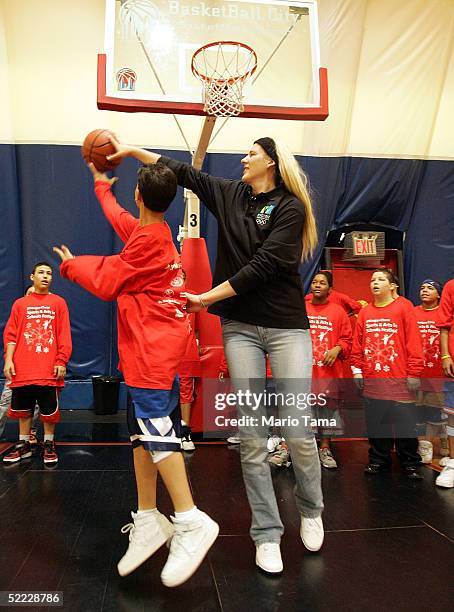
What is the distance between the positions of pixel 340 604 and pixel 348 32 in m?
5.73

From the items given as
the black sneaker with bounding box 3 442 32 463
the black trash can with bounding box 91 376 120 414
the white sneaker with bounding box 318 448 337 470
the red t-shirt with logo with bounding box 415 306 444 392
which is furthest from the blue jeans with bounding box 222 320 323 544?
the black trash can with bounding box 91 376 120 414

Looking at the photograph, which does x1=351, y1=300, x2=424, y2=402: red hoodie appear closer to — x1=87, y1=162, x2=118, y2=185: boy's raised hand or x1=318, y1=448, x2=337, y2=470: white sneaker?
x1=318, y1=448, x2=337, y2=470: white sneaker

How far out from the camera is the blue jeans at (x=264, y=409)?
198 centimetres

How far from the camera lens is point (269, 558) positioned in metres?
1.96

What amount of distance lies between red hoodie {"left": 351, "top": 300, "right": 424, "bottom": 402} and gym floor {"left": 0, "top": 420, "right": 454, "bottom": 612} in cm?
59

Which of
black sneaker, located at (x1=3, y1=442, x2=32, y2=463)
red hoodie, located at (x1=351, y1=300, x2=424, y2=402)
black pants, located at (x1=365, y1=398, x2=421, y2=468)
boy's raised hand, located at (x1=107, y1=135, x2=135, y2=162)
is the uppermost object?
boy's raised hand, located at (x1=107, y1=135, x2=135, y2=162)

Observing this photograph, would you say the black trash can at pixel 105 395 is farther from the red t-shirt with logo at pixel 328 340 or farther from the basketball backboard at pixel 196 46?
the basketball backboard at pixel 196 46

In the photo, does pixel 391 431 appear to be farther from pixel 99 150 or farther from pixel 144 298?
pixel 99 150

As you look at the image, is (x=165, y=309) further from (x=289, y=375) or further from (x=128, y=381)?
(x=289, y=375)

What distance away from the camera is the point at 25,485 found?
9.78ft

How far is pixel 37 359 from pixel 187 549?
2.26 metres

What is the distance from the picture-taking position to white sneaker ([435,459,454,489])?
3.10 m

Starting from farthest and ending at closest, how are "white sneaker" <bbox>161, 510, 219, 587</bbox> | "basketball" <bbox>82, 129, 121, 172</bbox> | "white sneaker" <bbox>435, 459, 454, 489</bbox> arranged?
"white sneaker" <bbox>435, 459, 454, 489</bbox> < "basketball" <bbox>82, 129, 121, 172</bbox> < "white sneaker" <bbox>161, 510, 219, 587</bbox>

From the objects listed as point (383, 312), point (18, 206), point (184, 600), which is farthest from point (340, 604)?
point (18, 206)
